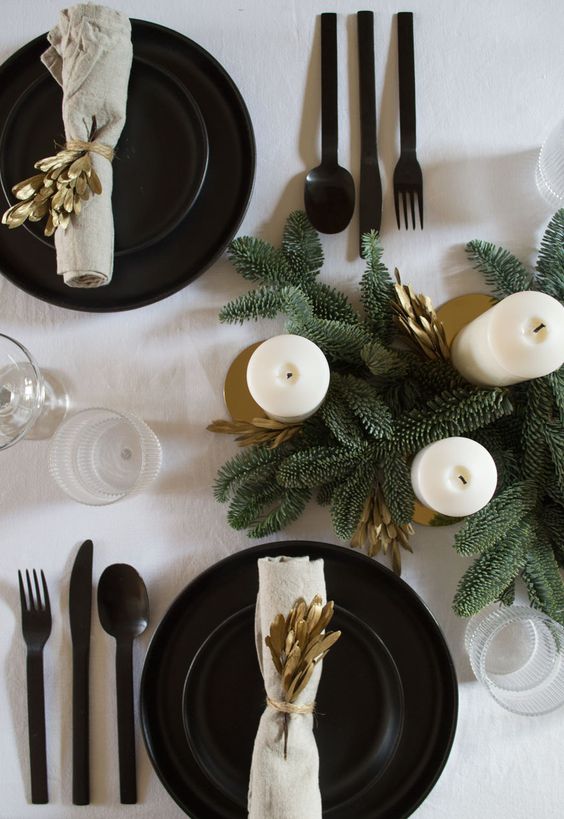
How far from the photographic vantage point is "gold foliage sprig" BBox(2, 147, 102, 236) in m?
0.57

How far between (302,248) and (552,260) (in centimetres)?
22

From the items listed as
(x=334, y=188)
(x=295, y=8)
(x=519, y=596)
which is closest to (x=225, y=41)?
(x=295, y=8)

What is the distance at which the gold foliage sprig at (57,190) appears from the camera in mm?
575

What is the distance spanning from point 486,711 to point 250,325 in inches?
17.2

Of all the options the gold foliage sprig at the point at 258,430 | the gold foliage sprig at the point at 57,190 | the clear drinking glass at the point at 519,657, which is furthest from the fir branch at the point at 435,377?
the gold foliage sprig at the point at 57,190

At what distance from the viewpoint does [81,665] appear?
64cm

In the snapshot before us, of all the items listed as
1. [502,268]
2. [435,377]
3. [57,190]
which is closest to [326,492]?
[435,377]

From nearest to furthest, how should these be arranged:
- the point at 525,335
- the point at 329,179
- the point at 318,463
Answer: the point at 525,335 < the point at 318,463 < the point at 329,179

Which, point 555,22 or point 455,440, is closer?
point 455,440

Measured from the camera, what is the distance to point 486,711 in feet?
2.04

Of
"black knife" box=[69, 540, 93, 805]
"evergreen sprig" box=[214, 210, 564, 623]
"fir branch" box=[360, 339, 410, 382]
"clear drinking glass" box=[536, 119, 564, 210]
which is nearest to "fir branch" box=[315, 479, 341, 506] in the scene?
"evergreen sprig" box=[214, 210, 564, 623]

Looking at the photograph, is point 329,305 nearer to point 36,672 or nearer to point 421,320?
point 421,320

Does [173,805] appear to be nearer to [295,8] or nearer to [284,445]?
[284,445]

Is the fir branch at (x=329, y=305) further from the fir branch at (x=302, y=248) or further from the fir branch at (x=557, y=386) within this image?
the fir branch at (x=557, y=386)
